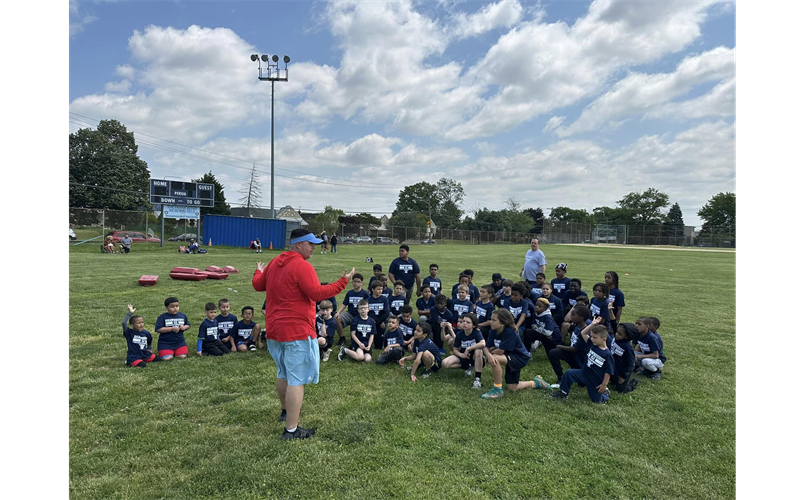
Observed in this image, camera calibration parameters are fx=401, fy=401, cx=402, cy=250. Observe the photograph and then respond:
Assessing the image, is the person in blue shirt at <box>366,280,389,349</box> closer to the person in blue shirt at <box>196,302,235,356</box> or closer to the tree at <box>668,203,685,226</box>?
the person in blue shirt at <box>196,302,235,356</box>

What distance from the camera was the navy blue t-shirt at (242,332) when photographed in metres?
7.77

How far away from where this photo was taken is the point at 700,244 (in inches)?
2813

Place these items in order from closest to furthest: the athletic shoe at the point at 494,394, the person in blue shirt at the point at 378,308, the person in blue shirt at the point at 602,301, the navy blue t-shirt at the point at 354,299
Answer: the athletic shoe at the point at 494,394 < the person in blue shirt at the point at 602,301 < the person in blue shirt at the point at 378,308 < the navy blue t-shirt at the point at 354,299

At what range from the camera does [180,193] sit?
33.7 metres

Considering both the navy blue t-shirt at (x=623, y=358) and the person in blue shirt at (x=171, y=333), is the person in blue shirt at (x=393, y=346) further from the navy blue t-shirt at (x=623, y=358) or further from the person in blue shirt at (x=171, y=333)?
the person in blue shirt at (x=171, y=333)

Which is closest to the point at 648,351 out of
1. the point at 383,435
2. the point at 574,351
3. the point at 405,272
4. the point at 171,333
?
the point at 574,351

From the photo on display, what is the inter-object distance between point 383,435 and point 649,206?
4278 inches

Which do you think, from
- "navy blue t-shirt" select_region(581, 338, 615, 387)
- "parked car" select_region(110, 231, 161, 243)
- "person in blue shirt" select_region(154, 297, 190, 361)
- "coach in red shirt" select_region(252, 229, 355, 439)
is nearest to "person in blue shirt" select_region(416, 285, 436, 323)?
"navy blue t-shirt" select_region(581, 338, 615, 387)

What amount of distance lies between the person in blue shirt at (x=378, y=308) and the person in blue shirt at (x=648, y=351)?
15.2 feet

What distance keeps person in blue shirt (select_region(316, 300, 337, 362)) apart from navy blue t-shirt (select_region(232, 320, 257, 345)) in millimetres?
1314

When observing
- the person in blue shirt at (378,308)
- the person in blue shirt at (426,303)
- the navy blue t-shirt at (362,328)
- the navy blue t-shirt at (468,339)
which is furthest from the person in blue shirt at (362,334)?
the navy blue t-shirt at (468,339)

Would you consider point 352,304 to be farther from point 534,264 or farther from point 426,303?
point 534,264
